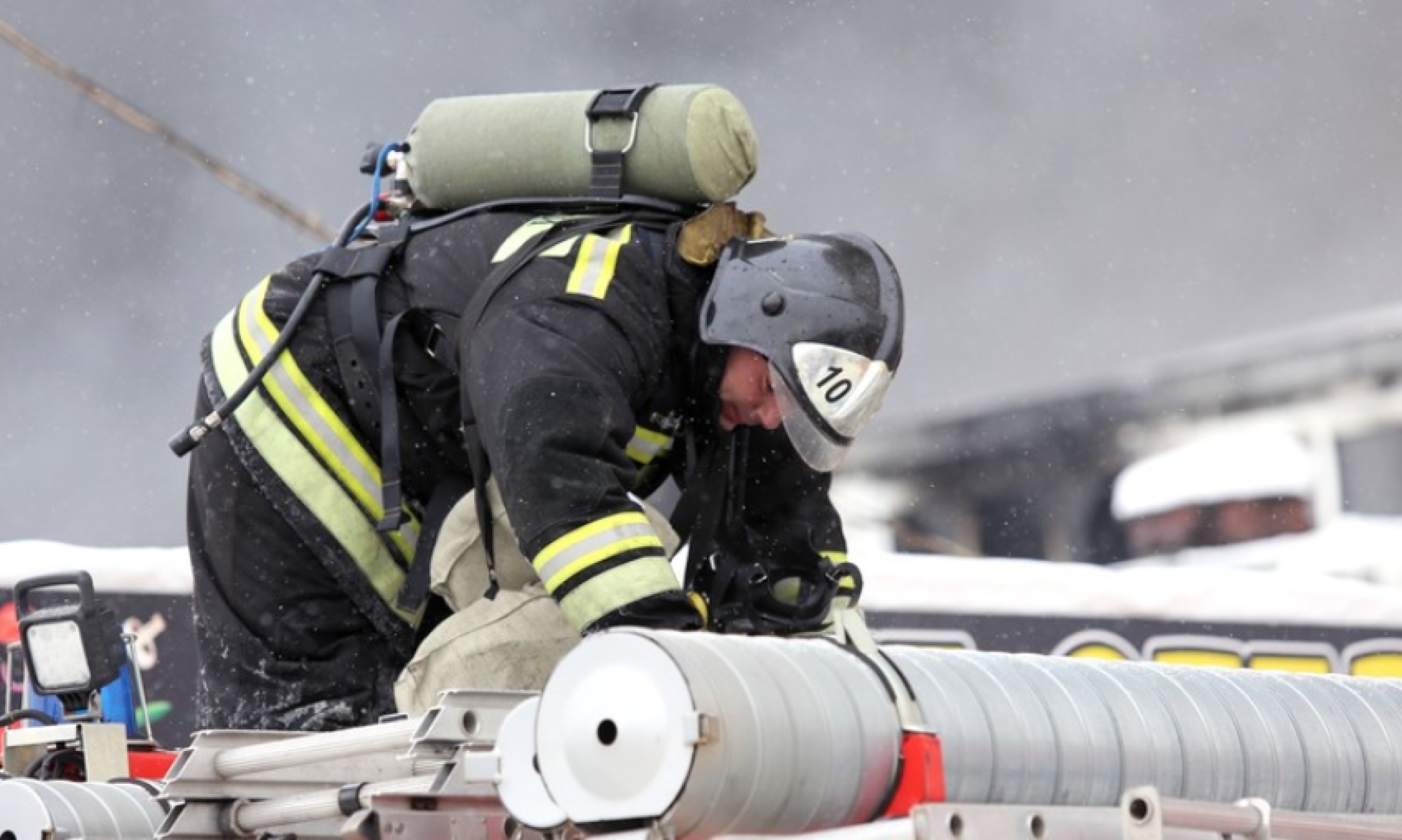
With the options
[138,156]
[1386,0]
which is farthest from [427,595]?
[1386,0]

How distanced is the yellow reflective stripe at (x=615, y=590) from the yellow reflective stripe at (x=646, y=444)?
0.54m

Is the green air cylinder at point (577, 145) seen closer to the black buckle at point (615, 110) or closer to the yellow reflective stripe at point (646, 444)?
the black buckle at point (615, 110)

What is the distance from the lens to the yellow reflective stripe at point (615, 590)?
8.21 feet

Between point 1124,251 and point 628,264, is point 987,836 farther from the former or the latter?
point 1124,251

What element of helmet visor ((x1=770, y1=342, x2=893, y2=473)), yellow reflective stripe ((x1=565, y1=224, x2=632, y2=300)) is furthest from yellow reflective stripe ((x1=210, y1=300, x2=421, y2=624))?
helmet visor ((x1=770, y1=342, x2=893, y2=473))

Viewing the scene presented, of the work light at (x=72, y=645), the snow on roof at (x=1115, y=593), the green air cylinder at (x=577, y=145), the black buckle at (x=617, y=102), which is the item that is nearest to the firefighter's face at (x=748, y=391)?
the green air cylinder at (x=577, y=145)

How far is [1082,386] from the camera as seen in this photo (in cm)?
1060

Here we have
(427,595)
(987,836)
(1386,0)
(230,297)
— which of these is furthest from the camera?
(1386,0)

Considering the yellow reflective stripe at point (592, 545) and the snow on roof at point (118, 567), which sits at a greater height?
the yellow reflective stripe at point (592, 545)

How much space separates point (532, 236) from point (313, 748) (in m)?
0.87

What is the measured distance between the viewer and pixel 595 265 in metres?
2.87

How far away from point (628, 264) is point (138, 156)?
6107 mm

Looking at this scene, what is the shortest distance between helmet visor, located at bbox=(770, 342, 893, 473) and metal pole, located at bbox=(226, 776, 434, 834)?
845 millimetres

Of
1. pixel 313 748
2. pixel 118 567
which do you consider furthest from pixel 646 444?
pixel 118 567
